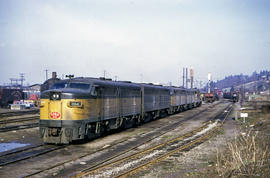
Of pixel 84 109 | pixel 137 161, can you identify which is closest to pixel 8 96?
pixel 84 109

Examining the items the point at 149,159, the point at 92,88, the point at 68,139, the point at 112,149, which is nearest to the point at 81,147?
the point at 68,139

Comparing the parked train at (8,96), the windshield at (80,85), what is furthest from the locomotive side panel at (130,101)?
the parked train at (8,96)

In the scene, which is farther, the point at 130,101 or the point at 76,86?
the point at 130,101

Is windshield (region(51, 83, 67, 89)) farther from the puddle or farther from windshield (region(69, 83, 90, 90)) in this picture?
the puddle

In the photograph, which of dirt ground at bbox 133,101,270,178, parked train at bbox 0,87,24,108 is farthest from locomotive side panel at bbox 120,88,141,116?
parked train at bbox 0,87,24,108

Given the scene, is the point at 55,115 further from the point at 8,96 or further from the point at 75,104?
the point at 8,96

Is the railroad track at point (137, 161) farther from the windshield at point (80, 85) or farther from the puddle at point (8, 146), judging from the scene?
the puddle at point (8, 146)

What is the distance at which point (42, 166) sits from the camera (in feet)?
35.7

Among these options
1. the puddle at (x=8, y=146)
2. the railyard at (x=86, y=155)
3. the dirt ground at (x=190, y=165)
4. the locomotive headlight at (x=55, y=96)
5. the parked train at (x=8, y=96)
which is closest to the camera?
the dirt ground at (x=190, y=165)

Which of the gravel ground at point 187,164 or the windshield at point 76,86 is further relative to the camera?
the windshield at point 76,86

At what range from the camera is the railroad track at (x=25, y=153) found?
38.4ft

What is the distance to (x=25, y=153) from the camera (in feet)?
43.1

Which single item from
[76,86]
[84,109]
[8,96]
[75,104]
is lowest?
[84,109]

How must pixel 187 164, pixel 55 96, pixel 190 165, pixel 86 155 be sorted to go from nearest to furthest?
pixel 190 165, pixel 187 164, pixel 86 155, pixel 55 96
